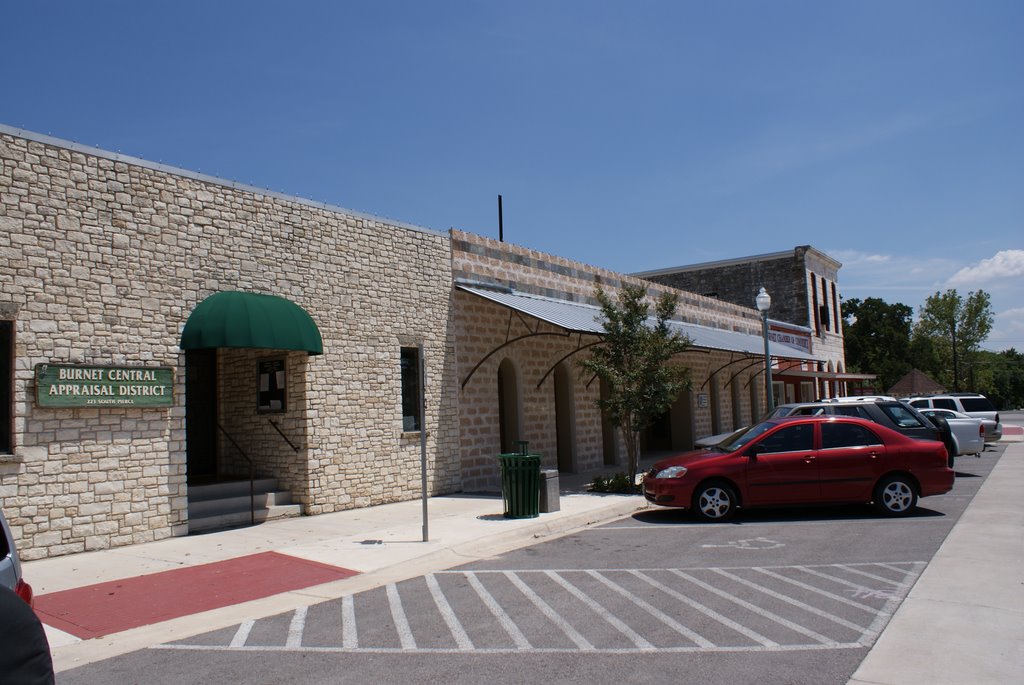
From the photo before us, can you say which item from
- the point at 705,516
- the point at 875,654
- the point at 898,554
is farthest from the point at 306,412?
the point at 875,654

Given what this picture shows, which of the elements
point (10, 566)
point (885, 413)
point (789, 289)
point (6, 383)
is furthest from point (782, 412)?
point (789, 289)

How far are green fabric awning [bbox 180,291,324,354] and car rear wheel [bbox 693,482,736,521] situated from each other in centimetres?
651

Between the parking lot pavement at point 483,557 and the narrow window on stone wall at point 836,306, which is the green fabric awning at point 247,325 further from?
the narrow window on stone wall at point 836,306

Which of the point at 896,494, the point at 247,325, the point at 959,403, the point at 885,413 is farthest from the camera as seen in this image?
the point at 959,403

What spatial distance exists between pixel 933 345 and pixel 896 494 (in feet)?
157

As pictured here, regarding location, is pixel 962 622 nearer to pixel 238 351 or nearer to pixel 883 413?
pixel 883 413

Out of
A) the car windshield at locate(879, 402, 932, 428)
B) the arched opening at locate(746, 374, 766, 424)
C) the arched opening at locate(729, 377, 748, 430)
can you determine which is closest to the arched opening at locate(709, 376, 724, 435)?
the arched opening at locate(729, 377, 748, 430)

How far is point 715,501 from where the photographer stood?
39.0ft

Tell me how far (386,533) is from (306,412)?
9.94 ft

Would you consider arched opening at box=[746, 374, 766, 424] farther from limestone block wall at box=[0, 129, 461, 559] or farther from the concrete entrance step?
the concrete entrance step

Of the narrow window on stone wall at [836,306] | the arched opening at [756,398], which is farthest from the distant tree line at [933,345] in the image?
the arched opening at [756,398]

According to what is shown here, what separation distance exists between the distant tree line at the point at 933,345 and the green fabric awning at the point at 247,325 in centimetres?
4848

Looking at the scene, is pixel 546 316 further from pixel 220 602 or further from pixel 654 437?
pixel 654 437

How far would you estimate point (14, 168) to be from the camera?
10422 millimetres
